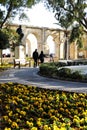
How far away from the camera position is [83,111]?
8633 millimetres

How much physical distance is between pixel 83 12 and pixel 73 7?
97cm

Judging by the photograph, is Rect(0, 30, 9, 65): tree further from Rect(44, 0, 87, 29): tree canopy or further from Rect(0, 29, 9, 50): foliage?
Rect(44, 0, 87, 29): tree canopy

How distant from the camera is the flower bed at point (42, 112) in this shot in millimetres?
7098

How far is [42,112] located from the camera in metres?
8.34

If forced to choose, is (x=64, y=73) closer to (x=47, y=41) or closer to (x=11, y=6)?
(x=11, y=6)

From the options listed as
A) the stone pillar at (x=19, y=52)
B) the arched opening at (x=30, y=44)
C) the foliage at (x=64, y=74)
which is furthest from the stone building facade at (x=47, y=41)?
the foliage at (x=64, y=74)

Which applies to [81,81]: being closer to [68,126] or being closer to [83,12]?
[68,126]

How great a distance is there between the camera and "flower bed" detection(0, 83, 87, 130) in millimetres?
7098

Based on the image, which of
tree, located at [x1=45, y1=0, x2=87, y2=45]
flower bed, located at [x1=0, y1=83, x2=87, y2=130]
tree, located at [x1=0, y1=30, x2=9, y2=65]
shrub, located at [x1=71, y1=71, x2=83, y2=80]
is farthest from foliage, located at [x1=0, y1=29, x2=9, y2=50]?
flower bed, located at [x1=0, y1=83, x2=87, y2=130]

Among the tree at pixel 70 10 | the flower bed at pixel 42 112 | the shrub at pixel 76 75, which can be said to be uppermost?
the tree at pixel 70 10

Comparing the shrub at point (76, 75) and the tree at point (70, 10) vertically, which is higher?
the tree at point (70, 10)

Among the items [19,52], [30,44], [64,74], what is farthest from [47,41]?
[64,74]

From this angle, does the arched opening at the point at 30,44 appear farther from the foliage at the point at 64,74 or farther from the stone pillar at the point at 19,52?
the foliage at the point at 64,74

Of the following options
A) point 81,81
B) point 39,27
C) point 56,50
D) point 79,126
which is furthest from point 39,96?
point 56,50
